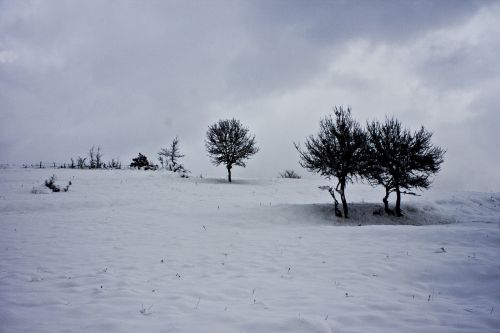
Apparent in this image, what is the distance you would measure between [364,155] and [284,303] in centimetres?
1754

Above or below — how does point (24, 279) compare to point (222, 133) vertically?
below

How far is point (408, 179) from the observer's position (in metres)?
21.6

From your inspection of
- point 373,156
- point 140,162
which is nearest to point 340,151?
point 373,156

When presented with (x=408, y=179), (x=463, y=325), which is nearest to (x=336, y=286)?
(x=463, y=325)

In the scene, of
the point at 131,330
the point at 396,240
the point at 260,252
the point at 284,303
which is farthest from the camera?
the point at 396,240

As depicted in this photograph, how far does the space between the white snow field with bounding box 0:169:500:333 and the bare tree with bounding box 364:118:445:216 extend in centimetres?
968

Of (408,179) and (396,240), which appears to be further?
(408,179)

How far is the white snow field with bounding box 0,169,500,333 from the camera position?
186 inches

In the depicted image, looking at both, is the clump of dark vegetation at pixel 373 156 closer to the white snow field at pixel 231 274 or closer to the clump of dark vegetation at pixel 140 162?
the white snow field at pixel 231 274

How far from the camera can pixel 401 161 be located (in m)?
21.6

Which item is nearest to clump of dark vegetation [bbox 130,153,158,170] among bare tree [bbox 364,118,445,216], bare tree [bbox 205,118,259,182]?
bare tree [bbox 205,118,259,182]

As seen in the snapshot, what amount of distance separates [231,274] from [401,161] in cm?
1863

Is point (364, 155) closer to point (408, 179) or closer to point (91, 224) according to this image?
point (408, 179)

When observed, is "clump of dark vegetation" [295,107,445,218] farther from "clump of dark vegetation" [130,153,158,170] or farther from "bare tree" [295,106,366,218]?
"clump of dark vegetation" [130,153,158,170]
